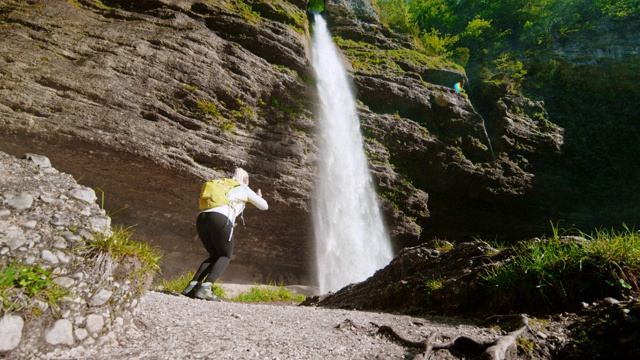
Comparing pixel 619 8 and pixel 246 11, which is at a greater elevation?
pixel 619 8

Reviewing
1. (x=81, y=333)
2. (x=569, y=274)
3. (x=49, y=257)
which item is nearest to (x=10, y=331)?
(x=81, y=333)

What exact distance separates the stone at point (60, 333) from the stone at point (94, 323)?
0.37ft

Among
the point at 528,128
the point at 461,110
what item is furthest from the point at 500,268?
the point at 528,128

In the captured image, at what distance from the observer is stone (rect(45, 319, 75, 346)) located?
206 centimetres

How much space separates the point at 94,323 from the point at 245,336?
103cm

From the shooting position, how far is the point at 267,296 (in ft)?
27.2

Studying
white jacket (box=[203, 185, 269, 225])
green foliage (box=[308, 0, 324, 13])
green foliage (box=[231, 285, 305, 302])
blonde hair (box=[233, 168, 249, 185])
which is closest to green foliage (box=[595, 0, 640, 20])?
green foliage (box=[308, 0, 324, 13])

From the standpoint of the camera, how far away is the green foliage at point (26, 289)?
6.38ft

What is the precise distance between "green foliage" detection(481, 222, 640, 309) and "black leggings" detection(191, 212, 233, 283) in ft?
10.6

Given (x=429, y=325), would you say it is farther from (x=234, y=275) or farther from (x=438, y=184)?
(x=438, y=184)

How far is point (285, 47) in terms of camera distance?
489 inches

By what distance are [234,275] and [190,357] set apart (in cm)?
924

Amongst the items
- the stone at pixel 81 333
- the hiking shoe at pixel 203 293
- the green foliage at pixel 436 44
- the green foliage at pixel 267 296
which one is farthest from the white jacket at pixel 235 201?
the green foliage at pixel 436 44

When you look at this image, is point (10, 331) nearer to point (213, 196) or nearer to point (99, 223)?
point (99, 223)
